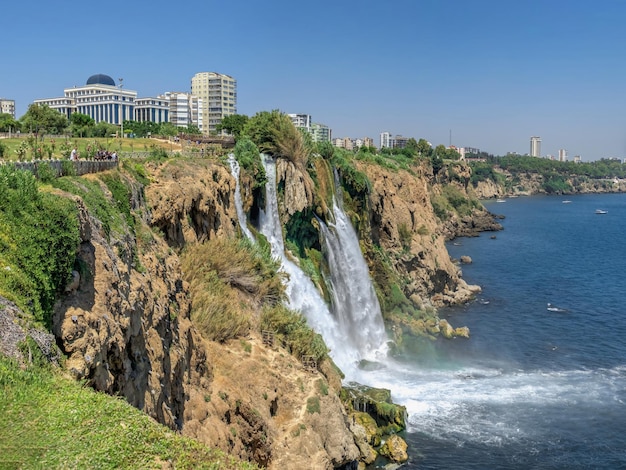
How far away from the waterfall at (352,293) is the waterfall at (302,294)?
1614 mm

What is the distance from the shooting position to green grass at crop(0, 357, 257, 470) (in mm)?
8766

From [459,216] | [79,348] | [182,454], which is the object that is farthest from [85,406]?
[459,216]

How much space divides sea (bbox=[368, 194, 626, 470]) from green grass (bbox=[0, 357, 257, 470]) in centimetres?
1832

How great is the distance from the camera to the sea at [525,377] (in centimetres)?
2738

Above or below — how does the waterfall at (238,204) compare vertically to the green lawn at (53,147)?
below

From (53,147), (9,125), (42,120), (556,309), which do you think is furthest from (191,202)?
(556,309)

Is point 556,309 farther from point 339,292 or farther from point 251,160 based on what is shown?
point 251,160

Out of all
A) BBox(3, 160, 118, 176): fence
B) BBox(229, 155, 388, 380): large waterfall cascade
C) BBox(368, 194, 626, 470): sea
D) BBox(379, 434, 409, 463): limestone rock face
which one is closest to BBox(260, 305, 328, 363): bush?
BBox(229, 155, 388, 380): large waterfall cascade

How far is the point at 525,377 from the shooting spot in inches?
1419

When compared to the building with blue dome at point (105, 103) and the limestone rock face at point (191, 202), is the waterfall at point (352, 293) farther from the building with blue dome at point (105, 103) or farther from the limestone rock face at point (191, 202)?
the building with blue dome at point (105, 103)

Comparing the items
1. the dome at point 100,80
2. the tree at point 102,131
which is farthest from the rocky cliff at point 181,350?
the dome at point 100,80

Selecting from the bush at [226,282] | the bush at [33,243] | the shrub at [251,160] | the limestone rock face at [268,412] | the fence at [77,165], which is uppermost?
the shrub at [251,160]

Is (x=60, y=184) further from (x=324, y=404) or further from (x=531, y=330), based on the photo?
(x=531, y=330)

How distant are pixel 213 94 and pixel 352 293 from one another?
14419 cm
